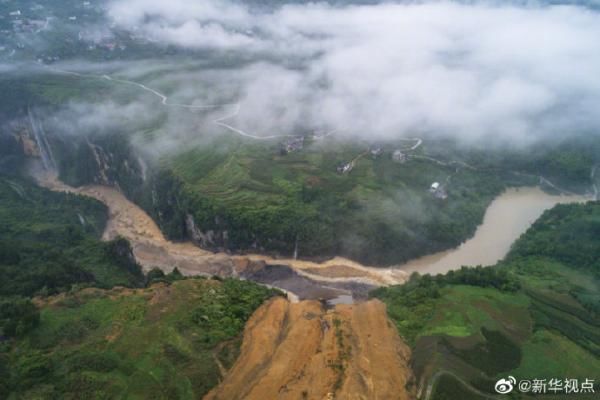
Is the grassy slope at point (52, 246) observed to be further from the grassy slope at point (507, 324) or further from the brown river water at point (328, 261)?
the grassy slope at point (507, 324)

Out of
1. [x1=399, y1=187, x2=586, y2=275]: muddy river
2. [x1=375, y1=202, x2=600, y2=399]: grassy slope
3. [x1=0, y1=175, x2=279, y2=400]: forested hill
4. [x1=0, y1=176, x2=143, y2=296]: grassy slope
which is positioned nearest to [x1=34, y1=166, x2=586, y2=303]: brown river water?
[x1=399, y1=187, x2=586, y2=275]: muddy river

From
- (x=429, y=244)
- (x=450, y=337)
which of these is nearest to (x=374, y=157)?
(x=429, y=244)

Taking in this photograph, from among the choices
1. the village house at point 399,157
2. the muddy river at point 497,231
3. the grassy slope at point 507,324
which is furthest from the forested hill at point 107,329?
the village house at point 399,157

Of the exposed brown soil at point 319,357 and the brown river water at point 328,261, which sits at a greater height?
the exposed brown soil at point 319,357

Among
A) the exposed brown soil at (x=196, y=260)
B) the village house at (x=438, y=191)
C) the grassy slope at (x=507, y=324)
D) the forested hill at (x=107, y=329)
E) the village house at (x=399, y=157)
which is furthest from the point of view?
the village house at (x=399, y=157)

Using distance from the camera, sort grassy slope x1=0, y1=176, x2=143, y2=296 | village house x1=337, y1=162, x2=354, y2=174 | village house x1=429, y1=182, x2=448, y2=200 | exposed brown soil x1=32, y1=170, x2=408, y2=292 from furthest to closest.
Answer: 1. village house x1=337, y1=162, x2=354, y2=174
2. village house x1=429, y1=182, x2=448, y2=200
3. exposed brown soil x1=32, y1=170, x2=408, y2=292
4. grassy slope x1=0, y1=176, x2=143, y2=296

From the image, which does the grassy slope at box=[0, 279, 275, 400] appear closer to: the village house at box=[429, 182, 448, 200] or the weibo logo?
the weibo logo

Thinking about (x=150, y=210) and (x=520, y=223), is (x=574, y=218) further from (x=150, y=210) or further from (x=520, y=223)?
(x=150, y=210)
